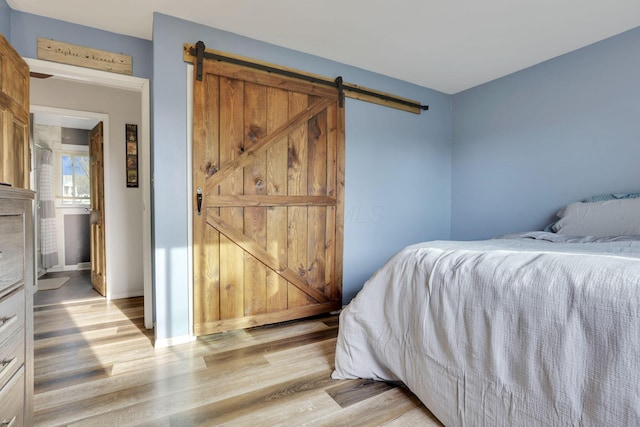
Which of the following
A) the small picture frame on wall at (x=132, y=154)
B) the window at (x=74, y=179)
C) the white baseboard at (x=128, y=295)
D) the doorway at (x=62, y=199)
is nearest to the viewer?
the white baseboard at (x=128, y=295)

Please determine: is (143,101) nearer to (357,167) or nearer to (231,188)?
(231,188)

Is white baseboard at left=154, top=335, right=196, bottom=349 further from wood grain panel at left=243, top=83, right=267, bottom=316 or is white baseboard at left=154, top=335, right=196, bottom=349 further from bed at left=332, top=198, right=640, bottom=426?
bed at left=332, top=198, right=640, bottom=426

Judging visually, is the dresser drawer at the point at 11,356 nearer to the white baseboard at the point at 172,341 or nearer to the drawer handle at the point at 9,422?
the drawer handle at the point at 9,422

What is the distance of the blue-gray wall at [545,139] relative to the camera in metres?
2.43

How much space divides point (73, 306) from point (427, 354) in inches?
135

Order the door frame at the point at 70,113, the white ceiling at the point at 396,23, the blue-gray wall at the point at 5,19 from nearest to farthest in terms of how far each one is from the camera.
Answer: the blue-gray wall at the point at 5,19, the white ceiling at the point at 396,23, the door frame at the point at 70,113

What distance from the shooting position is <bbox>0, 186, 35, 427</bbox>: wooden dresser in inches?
34.5

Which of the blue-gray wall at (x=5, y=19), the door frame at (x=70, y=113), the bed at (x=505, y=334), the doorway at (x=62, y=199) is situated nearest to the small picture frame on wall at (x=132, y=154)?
the door frame at (x=70, y=113)

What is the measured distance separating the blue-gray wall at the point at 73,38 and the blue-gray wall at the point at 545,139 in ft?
10.8

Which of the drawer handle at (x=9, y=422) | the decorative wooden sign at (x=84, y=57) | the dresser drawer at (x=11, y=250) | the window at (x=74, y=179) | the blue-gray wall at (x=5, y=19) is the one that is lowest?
the drawer handle at (x=9, y=422)

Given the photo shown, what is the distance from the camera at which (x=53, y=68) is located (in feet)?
7.20

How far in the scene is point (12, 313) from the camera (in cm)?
93

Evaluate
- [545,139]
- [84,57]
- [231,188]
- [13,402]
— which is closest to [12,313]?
[13,402]

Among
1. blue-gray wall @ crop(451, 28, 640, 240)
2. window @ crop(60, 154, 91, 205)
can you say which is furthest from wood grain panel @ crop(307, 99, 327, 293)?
window @ crop(60, 154, 91, 205)
